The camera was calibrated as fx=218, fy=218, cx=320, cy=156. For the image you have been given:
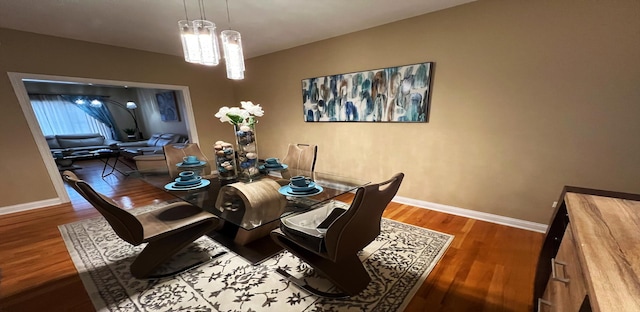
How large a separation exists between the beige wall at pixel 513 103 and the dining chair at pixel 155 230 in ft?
7.50

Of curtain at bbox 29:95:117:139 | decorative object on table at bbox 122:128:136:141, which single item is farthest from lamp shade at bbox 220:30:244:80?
curtain at bbox 29:95:117:139

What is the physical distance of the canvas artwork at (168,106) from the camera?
624 cm

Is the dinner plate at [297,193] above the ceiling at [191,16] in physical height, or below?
below

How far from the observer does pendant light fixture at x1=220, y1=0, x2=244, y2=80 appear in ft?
6.25

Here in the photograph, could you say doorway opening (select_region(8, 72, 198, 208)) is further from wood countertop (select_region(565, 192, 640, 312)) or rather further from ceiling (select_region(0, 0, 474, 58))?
wood countertop (select_region(565, 192, 640, 312))

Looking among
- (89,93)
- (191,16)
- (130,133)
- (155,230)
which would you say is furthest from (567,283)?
(89,93)

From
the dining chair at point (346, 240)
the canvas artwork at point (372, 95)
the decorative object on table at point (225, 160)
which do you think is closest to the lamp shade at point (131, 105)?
the canvas artwork at point (372, 95)

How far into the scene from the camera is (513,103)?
2119 mm

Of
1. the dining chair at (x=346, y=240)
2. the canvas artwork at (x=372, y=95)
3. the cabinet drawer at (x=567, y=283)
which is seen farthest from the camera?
the canvas artwork at (x=372, y=95)

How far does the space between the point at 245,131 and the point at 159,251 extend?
1160 millimetres

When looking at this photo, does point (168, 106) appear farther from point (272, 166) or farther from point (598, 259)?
point (598, 259)

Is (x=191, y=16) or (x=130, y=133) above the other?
(x=191, y=16)

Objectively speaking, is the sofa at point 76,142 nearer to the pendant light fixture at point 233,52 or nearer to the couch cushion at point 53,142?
the couch cushion at point 53,142

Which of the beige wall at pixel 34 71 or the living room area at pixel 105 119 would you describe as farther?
the living room area at pixel 105 119
